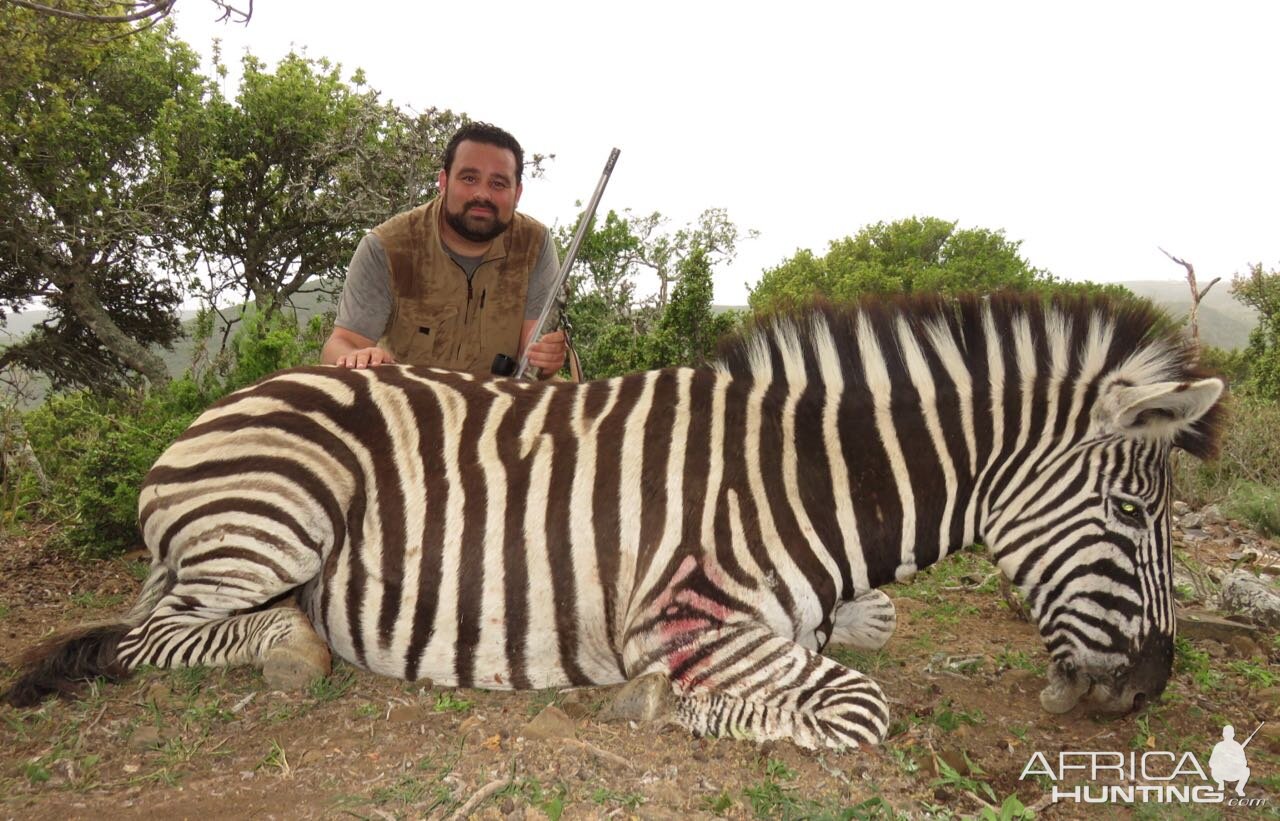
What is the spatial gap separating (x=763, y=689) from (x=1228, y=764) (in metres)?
1.70

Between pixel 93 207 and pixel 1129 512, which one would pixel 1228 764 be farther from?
pixel 93 207

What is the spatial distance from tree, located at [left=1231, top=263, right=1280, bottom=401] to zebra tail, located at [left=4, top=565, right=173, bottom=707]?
2013cm

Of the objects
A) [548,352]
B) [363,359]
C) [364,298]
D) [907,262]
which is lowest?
[363,359]

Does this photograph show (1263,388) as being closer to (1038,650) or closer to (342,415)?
(1038,650)

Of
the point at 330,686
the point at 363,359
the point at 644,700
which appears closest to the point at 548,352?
the point at 363,359

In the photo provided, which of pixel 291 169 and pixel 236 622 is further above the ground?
pixel 291 169

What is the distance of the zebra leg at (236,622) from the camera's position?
3188 mm

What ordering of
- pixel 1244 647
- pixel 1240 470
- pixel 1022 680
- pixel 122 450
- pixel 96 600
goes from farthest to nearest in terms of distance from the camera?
pixel 1240 470, pixel 122 450, pixel 96 600, pixel 1244 647, pixel 1022 680

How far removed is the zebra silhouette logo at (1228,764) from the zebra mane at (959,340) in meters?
1.06

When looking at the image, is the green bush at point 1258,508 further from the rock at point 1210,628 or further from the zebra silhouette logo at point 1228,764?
the zebra silhouette logo at point 1228,764

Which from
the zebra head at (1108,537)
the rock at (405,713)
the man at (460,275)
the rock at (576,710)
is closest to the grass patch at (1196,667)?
the zebra head at (1108,537)

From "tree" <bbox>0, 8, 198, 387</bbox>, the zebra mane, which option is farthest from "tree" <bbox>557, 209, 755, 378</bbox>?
"tree" <bbox>0, 8, 198, 387</bbox>

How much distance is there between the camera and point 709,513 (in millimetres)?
3008

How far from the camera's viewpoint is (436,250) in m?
5.46
